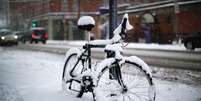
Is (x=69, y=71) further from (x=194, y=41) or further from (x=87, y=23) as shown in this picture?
(x=194, y=41)

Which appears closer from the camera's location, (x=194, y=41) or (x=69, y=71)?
(x=69, y=71)

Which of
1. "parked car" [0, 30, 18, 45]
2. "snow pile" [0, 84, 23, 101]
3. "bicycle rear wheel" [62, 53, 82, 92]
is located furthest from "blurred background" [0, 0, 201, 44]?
"bicycle rear wheel" [62, 53, 82, 92]

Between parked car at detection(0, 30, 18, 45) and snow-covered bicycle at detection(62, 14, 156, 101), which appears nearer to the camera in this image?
snow-covered bicycle at detection(62, 14, 156, 101)

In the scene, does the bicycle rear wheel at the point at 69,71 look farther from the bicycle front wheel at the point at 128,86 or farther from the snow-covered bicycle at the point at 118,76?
the bicycle front wheel at the point at 128,86

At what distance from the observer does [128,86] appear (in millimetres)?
5609

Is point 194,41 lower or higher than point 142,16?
lower

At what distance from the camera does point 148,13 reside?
37000mm

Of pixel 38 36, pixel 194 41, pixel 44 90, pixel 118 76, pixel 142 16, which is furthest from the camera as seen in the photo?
pixel 38 36

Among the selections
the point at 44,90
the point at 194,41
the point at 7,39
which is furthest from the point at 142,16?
the point at 44,90

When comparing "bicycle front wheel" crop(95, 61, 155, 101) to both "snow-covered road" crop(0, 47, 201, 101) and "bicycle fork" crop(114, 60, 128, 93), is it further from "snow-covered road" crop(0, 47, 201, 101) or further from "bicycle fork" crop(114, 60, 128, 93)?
"snow-covered road" crop(0, 47, 201, 101)

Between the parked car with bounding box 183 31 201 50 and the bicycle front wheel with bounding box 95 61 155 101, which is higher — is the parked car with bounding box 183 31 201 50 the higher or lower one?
the lower one

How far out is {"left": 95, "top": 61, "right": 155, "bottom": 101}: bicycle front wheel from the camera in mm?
5363

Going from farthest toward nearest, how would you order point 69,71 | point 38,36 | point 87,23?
1. point 38,36
2. point 69,71
3. point 87,23

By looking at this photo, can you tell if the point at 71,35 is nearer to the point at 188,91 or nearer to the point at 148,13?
the point at 148,13
